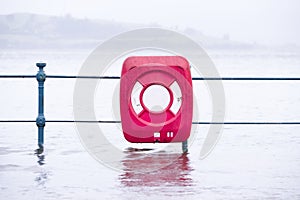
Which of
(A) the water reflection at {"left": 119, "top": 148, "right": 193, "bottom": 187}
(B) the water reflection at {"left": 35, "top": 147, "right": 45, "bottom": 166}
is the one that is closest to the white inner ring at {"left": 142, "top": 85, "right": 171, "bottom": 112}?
(A) the water reflection at {"left": 119, "top": 148, "right": 193, "bottom": 187}

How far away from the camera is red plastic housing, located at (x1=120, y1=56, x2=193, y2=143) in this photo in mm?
A: 9562

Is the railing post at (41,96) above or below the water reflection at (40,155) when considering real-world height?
above

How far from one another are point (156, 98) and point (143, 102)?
29.9 inches

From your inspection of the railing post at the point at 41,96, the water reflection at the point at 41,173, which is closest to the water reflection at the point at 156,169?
the water reflection at the point at 41,173

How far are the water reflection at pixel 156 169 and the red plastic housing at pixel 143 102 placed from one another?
0.79ft

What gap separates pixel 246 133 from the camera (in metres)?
13.9

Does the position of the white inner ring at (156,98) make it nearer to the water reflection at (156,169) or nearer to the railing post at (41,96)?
the water reflection at (156,169)

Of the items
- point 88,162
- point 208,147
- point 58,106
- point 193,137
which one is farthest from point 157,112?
point 58,106

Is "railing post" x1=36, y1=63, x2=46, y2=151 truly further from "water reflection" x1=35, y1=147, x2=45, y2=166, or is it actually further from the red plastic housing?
the red plastic housing

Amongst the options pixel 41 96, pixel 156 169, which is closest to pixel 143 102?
pixel 156 169

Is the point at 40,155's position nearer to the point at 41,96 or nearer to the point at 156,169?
the point at 41,96

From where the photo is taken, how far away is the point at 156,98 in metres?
10.4

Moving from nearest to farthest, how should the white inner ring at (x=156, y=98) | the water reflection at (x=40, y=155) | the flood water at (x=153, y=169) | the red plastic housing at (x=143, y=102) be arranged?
1. the flood water at (x=153, y=169)
2. the water reflection at (x=40, y=155)
3. the red plastic housing at (x=143, y=102)
4. the white inner ring at (x=156, y=98)

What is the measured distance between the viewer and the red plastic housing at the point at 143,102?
9.56 meters
